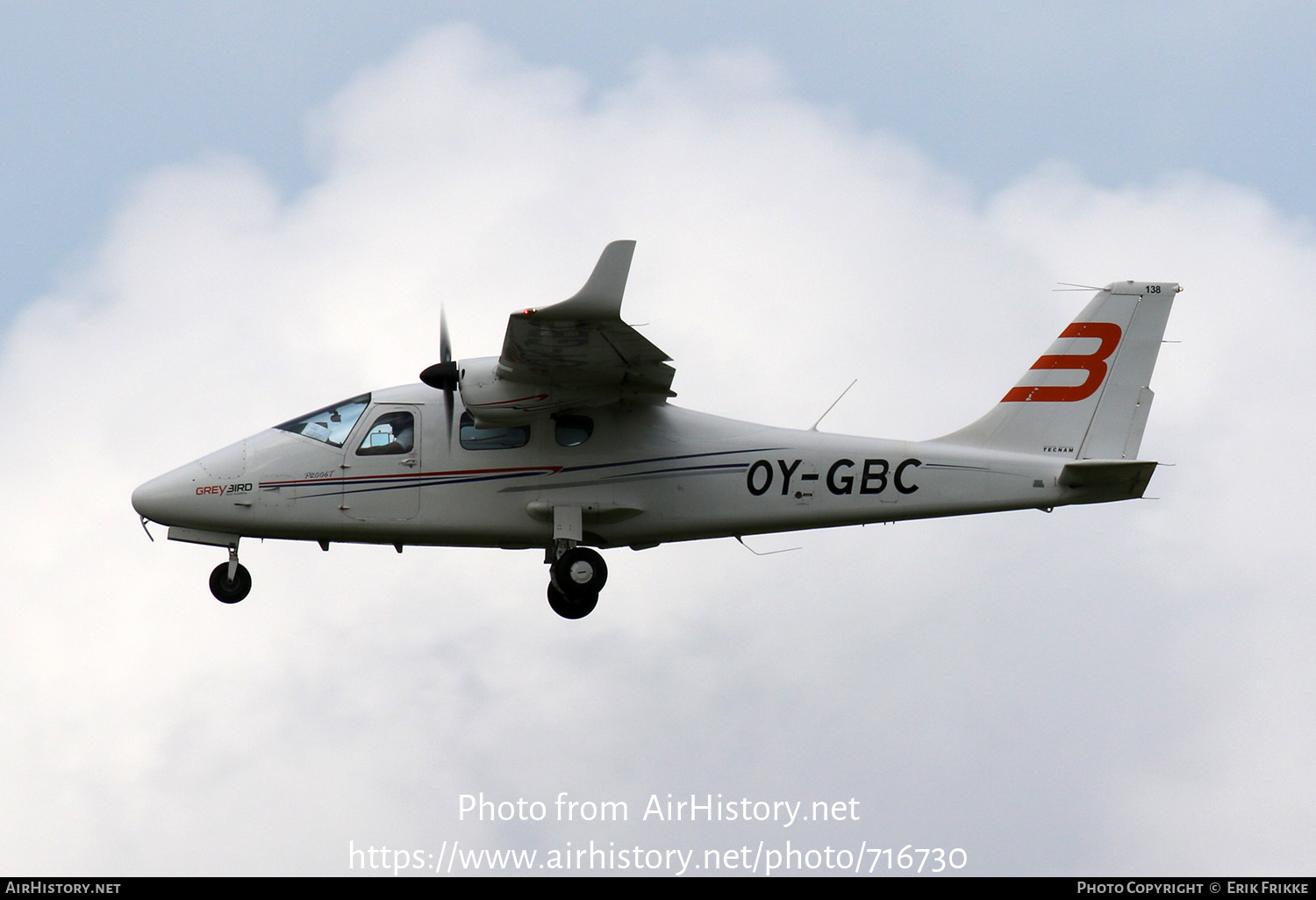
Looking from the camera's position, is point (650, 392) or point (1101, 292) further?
point (1101, 292)

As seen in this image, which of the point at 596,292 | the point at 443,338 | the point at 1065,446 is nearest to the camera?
the point at 596,292

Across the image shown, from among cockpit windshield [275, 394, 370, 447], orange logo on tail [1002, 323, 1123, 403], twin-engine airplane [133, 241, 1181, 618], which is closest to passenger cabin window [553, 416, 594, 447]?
twin-engine airplane [133, 241, 1181, 618]

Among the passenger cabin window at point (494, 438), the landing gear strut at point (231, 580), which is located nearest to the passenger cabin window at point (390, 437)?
the passenger cabin window at point (494, 438)

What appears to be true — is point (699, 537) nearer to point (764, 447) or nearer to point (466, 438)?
point (764, 447)

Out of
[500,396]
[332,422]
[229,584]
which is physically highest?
[500,396]

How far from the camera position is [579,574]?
64.2ft

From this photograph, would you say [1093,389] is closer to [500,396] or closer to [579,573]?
[579,573]

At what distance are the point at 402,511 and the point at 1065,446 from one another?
8.80 meters

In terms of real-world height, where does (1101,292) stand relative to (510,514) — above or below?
above

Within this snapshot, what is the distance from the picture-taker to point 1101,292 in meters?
21.0

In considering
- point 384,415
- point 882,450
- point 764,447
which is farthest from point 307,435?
point 882,450

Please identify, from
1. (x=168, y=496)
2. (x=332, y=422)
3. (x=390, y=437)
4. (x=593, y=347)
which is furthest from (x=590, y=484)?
(x=168, y=496)

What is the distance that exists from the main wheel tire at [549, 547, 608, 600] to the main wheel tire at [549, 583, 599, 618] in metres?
0.21

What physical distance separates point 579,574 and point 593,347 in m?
3.19
